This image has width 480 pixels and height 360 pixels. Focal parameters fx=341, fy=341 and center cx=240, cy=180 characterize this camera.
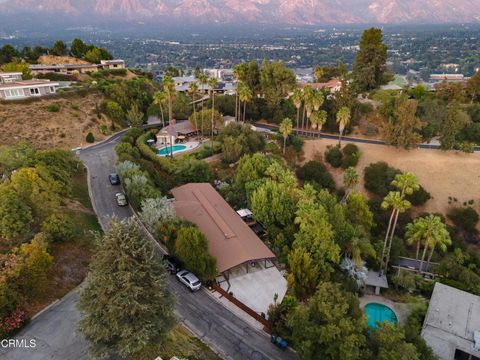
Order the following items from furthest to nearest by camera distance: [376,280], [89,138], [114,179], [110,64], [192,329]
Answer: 1. [110,64]
2. [89,138]
3. [114,179]
4. [376,280]
5. [192,329]

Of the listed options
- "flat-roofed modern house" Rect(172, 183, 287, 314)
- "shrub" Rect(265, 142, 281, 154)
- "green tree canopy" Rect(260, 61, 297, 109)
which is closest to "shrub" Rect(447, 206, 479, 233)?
"shrub" Rect(265, 142, 281, 154)

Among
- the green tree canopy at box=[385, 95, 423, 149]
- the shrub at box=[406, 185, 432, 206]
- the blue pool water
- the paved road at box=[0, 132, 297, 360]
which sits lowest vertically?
the shrub at box=[406, 185, 432, 206]

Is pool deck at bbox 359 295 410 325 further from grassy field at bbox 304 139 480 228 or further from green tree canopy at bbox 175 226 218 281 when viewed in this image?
grassy field at bbox 304 139 480 228

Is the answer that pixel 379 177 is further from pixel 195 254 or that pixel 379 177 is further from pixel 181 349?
pixel 181 349

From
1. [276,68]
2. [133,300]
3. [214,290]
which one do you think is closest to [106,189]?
[214,290]

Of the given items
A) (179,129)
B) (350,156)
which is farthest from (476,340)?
(179,129)

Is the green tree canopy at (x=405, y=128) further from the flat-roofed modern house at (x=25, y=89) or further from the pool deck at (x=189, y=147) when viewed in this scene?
the flat-roofed modern house at (x=25, y=89)

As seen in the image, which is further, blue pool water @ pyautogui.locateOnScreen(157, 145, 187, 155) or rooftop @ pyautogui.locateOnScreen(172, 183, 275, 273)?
blue pool water @ pyautogui.locateOnScreen(157, 145, 187, 155)
